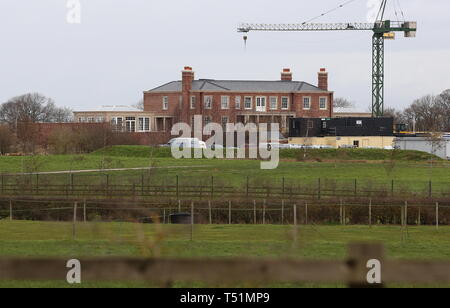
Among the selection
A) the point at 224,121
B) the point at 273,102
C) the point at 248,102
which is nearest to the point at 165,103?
the point at 224,121

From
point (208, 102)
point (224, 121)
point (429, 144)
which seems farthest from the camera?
point (208, 102)

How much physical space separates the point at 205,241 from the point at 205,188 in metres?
26.0

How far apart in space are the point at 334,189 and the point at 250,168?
20.5m

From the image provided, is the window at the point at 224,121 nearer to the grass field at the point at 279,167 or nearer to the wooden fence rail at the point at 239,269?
the grass field at the point at 279,167

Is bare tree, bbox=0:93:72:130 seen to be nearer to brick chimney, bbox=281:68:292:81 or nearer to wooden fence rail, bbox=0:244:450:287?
brick chimney, bbox=281:68:292:81

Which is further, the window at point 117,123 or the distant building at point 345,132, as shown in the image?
the window at point 117,123

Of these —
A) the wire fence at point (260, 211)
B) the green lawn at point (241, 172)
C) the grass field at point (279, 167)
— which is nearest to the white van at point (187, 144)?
the grass field at point (279, 167)

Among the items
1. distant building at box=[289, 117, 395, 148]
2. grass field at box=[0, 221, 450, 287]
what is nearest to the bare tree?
distant building at box=[289, 117, 395, 148]

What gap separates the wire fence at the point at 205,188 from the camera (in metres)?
49.4

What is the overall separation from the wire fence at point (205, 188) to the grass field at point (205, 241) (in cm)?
1051

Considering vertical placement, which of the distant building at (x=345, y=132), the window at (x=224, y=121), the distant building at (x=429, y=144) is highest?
the window at (x=224, y=121)

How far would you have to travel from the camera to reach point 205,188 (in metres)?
53.2

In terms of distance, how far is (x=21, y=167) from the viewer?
225 feet

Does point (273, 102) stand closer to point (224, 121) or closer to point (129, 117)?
point (224, 121)
